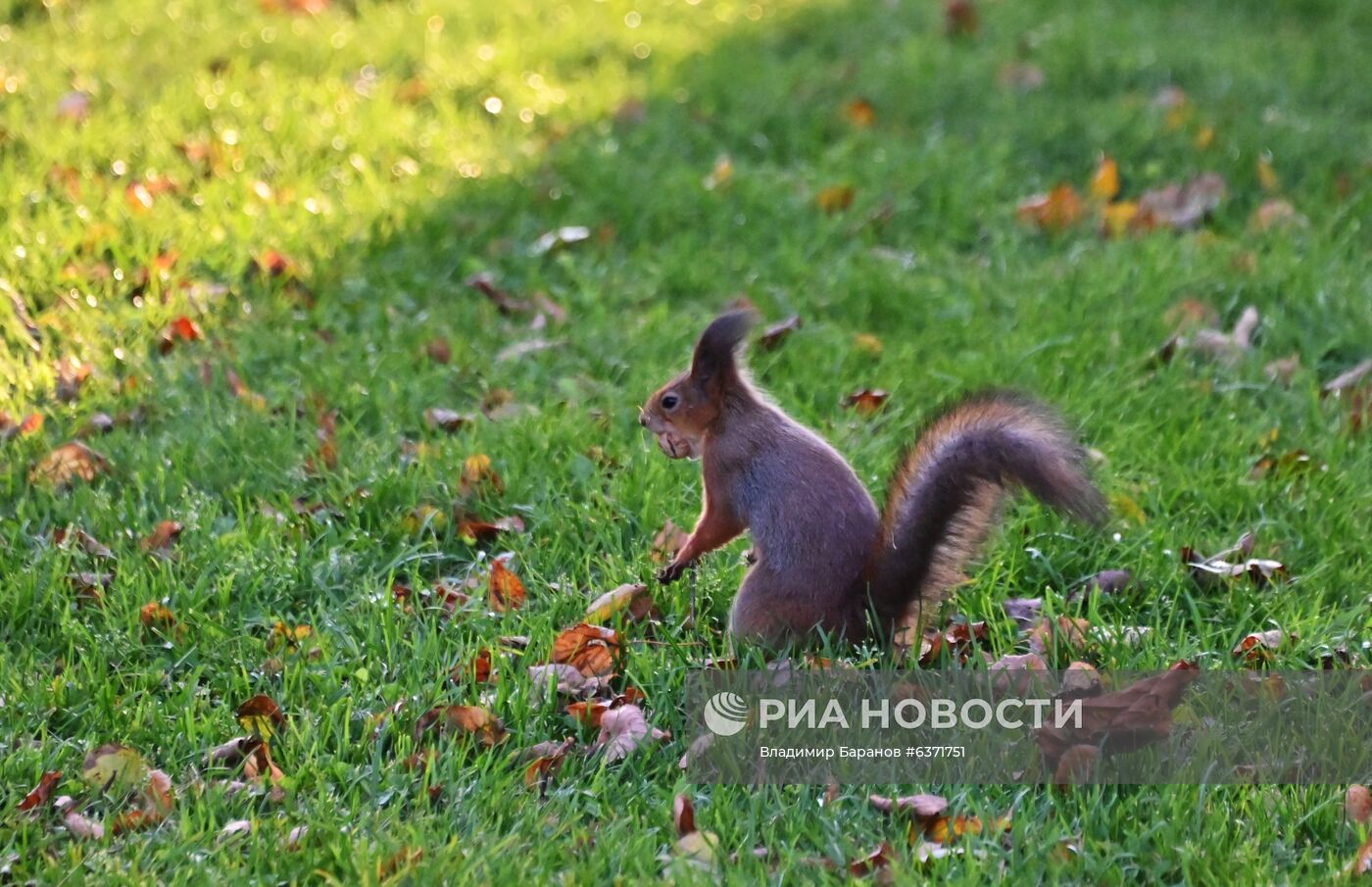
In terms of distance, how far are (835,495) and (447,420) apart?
1459 mm

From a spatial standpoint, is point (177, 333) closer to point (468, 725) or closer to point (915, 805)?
point (468, 725)

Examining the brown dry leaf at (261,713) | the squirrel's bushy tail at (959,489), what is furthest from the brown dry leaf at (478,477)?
the squirrel's bushy tail at (959,489)

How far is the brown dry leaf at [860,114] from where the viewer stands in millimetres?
6145

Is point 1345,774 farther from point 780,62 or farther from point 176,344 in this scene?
point 780,62

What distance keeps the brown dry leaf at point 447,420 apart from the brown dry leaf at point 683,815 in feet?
5.51

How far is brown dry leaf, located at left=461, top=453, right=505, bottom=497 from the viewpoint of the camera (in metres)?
3.72

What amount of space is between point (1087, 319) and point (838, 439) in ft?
3.44

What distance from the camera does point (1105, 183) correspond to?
18.1ft

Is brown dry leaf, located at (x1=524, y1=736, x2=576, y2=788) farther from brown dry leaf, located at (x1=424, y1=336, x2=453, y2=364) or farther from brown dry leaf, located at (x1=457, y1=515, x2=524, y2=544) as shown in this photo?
brown dry leaf, located at (x1=424, y1=336, x2=453, y2=364)

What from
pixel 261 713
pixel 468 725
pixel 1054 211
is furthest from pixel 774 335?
pixel 261 713

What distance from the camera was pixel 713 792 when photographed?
8.91ft

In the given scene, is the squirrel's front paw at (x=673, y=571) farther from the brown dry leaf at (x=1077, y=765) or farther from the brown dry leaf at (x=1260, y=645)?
the brown dry leaf at (x=1260, y=645)

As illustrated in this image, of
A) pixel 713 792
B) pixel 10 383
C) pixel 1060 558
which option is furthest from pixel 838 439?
pixel 10 383

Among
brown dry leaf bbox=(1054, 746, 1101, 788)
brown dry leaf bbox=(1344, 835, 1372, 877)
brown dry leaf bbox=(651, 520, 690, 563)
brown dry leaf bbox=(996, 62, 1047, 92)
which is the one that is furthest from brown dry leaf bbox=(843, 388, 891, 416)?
brown dry leaf bbox=(996, 62, 1047, 92)
